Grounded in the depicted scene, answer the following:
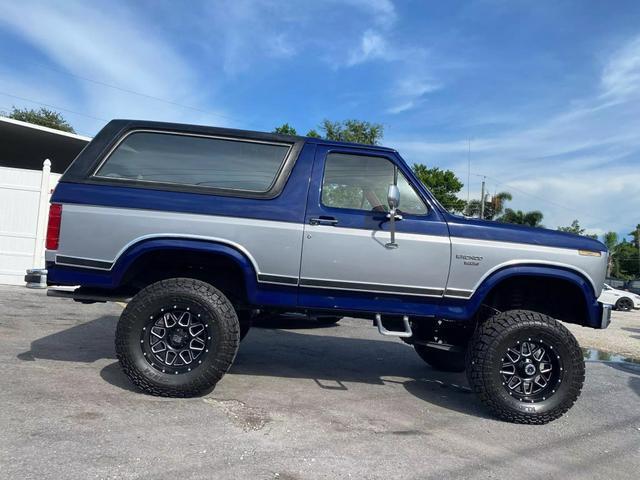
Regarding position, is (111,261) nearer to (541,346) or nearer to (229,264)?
(229,264)

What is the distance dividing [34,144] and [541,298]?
17.3 meters

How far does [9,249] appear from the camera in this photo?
10.7 meters

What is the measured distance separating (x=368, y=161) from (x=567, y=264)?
1.96m

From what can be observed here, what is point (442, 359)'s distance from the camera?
602 cm

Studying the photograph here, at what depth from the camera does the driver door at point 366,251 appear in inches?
170

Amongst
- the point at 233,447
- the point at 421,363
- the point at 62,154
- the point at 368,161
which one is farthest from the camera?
the point at 62,154

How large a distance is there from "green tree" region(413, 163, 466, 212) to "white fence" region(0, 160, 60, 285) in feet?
82.9

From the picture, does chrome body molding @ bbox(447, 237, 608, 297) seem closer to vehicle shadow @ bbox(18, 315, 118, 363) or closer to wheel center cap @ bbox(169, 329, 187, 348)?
wheel center cap @ bbox(169, 329, 187, 348)

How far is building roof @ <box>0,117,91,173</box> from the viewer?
14.8 meters

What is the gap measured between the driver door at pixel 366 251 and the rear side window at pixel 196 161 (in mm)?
461

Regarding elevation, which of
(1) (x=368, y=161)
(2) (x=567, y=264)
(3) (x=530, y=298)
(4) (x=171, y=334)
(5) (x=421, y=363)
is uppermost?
(1) (x=368, y=161)

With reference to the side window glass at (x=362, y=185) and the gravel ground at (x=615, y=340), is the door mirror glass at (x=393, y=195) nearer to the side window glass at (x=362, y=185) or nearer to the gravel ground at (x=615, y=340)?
the side window glass at (x=362, y=185)

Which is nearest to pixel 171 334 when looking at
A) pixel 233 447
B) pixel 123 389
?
pixel 123 389

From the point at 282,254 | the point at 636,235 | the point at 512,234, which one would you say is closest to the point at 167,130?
the point at 282,254
